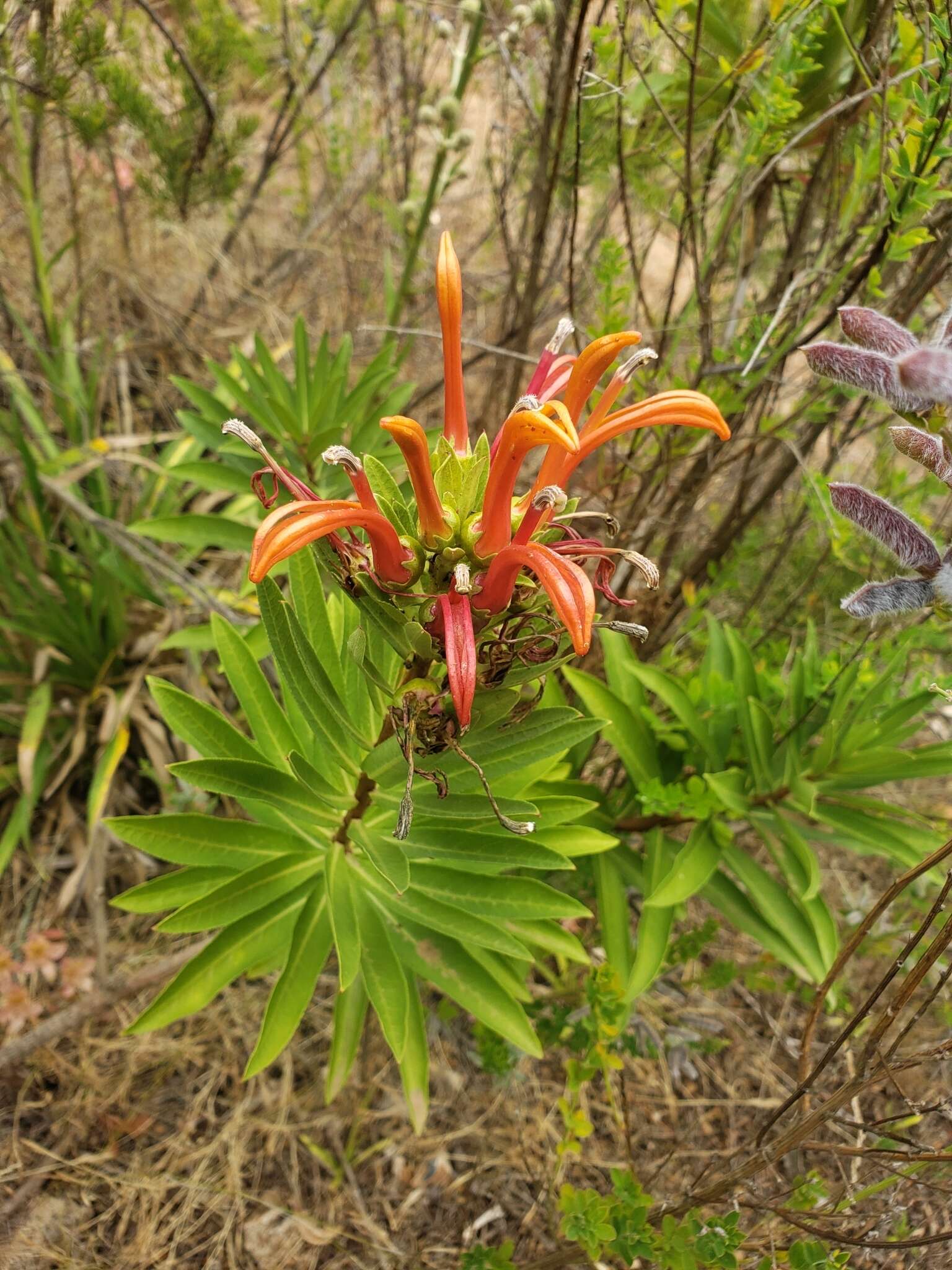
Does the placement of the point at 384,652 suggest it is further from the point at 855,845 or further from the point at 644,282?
the point at 644,282

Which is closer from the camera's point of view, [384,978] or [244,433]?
[244,433]

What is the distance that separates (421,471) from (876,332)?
660 millimetres

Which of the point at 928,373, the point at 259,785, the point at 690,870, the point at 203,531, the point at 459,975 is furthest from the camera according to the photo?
the point at 203,531

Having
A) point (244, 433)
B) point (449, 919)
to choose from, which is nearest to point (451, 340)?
point (244, 433)

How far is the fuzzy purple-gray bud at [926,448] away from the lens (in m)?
0.98

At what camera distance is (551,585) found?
0.90m

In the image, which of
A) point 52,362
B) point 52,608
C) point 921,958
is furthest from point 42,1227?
point 52,362

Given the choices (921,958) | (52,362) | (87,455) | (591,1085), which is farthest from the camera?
(52,362)

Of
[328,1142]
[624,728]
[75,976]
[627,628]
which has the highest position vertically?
[627,628]

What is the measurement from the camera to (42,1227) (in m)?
1.90

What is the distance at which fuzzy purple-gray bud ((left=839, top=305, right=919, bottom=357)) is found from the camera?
107 cm

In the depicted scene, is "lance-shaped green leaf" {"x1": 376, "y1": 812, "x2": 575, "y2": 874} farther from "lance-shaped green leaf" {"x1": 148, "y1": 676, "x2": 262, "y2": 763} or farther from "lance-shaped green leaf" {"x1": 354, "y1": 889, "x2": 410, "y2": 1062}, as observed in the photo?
"lance-shaped green leaf" {"x1": 148, "y1": 676, "x2": 262, "y2": 763}

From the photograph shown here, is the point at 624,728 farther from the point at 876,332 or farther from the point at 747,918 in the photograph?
the point at 876,332

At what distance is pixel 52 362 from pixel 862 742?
10.6ft
